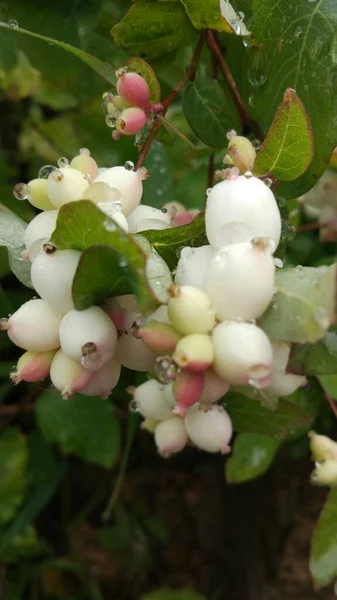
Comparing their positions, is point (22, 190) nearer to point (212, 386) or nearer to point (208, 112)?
point (212, 386)

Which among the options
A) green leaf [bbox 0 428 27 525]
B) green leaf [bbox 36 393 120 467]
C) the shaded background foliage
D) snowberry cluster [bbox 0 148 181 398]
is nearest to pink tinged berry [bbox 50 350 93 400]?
snowberry cluster [bbox 0 148 181 398]

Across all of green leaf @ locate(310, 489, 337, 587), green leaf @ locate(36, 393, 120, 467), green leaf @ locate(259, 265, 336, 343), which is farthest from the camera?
green leaf @ locate(36, 393, 120, 467)

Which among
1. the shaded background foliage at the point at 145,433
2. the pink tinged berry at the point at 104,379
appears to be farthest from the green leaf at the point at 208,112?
the pink tinged berry at the point at 104,379

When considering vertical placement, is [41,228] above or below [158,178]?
above

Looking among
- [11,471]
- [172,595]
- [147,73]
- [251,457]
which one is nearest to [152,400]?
[147,73]

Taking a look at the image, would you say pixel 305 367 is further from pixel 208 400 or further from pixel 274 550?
pixel 274 550

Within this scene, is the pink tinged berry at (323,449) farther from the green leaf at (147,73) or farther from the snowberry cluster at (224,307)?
the green leaf at (147,73)

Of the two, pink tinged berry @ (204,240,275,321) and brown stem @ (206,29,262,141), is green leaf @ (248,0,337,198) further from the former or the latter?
pink tinged berry @ (204,240,275,321)
